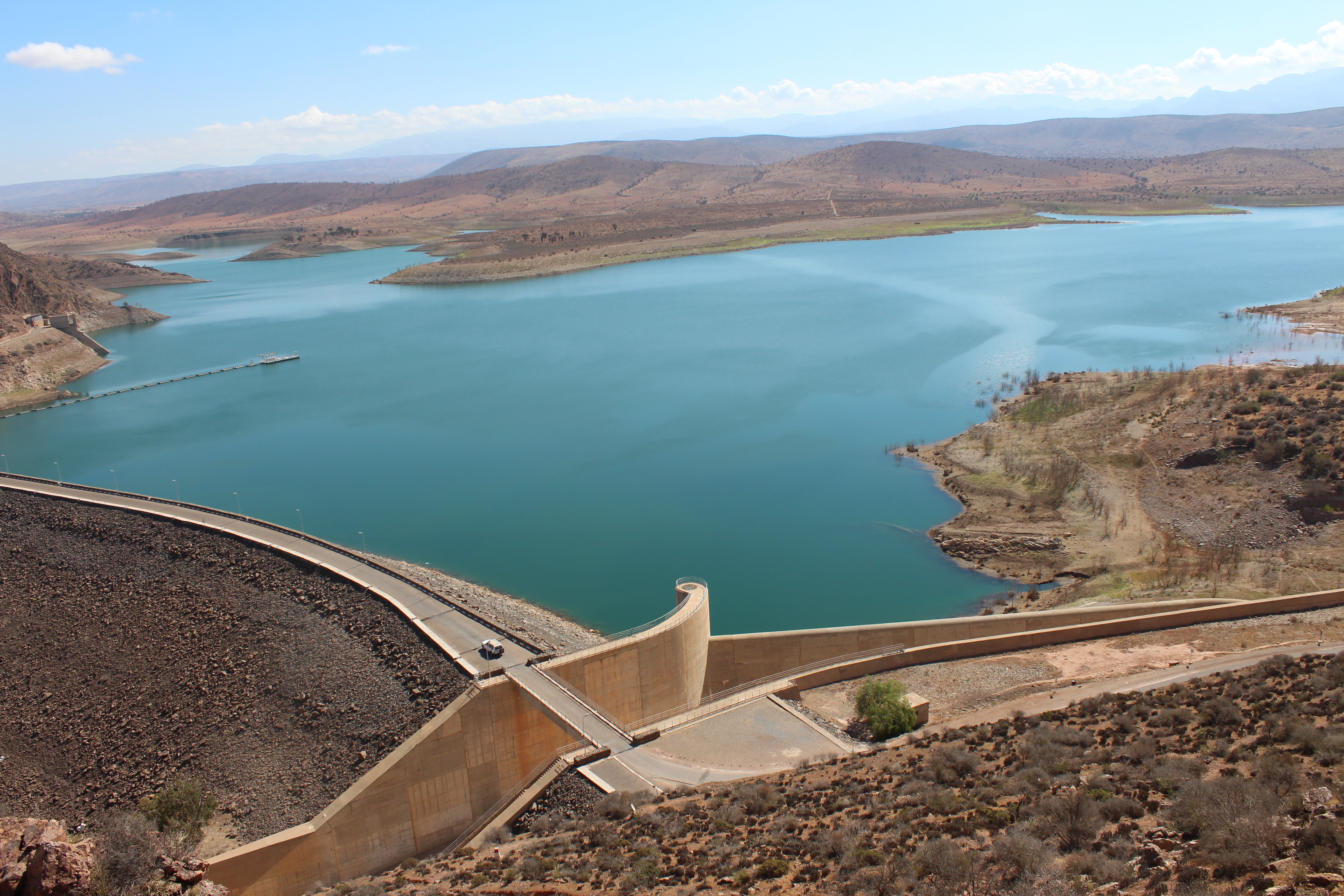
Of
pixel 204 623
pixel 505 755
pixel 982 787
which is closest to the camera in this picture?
pixel 982 787

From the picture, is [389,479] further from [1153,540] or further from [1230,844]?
[1230,844]

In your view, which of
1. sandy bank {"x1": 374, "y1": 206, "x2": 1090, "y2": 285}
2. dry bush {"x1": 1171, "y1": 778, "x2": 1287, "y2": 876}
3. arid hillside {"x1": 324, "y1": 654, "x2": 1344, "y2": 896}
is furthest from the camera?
sandy bank {"x1": 374, "y1": 206, "x2": 1090, "y2": 285}

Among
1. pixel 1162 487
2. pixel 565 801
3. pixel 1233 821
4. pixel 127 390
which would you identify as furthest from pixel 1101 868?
pixel 127 390

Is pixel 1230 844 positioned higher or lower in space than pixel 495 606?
higher

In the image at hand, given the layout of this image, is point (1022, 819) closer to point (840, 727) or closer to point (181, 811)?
point (840, 727)

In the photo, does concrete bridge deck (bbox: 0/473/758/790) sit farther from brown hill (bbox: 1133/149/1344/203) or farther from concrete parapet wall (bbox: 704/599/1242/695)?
brown hill (bbox: 1133/149/1344/203)

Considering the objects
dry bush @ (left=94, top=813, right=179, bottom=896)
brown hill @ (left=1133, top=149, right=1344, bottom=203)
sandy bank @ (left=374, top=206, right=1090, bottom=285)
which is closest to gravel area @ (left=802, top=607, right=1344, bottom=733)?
dry bush @ (left=94, top=813, right=179, bottom=896)

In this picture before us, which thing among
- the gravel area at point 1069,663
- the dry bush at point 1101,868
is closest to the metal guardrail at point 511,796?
the gravel area at point 1069,663

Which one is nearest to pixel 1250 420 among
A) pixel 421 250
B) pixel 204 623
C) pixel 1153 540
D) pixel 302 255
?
pixel 1153 540
